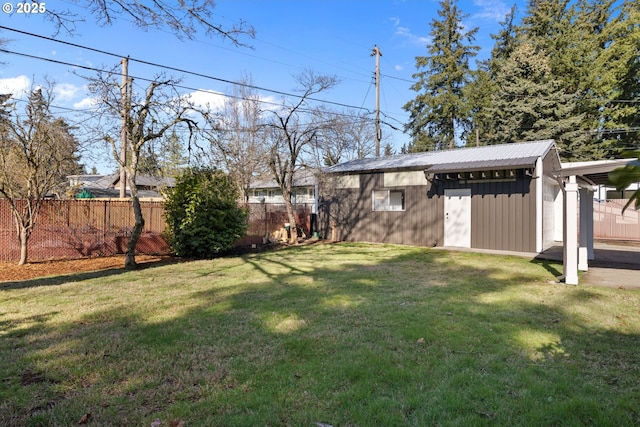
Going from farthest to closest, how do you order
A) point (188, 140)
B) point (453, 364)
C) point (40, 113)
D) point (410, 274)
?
1. point (188, 140)
2. point (40, 113)
3. point (410, 274)
4. point (453, 364)

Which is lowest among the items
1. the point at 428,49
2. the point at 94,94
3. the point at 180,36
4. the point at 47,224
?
the point at 47,224

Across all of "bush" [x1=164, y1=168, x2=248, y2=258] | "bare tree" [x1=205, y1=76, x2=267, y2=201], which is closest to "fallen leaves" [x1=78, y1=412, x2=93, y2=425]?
"bush" [x1=164, y1=168, x2=248, y2=258]

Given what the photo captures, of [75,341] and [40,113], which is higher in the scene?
[40,113]

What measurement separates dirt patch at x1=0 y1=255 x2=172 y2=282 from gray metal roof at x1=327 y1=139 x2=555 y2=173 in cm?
867

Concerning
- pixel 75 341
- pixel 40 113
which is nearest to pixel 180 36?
pixel 75 341

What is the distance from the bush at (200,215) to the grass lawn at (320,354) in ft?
12.5

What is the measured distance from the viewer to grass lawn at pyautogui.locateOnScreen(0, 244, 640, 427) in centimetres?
261

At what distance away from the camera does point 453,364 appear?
11.0ft

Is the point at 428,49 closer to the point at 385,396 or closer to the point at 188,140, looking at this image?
the point at 188,140

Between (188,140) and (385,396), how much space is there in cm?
825

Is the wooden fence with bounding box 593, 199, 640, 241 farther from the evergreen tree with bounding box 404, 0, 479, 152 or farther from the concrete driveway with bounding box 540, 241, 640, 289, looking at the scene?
the evergreen tree with bounding box 404, 0, 479, 152

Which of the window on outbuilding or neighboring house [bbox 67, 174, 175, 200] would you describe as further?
neighboring house [bbox 67, 174, 175, 200]

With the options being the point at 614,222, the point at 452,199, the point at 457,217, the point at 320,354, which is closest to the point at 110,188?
the point at 452,199

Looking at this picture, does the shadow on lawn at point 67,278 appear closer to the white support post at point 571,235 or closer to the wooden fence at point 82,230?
the wooden fence at point 82,230
